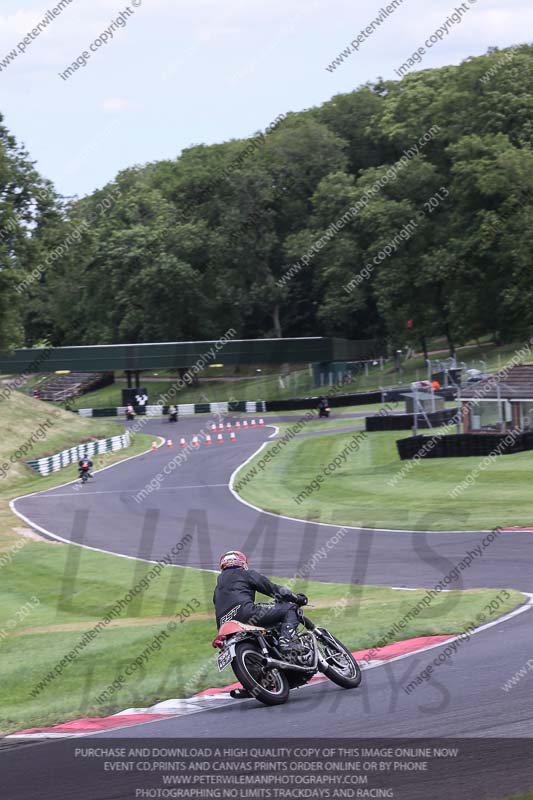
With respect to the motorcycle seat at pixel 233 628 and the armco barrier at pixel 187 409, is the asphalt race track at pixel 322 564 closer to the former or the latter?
the motorcycle seat at pixel 233 628

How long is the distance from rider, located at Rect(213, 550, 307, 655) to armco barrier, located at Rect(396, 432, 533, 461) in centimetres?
2380

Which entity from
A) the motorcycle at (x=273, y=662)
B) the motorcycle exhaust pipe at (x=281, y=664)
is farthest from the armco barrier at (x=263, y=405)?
the motorcycle exhaust pipe at (x=281, y=664)

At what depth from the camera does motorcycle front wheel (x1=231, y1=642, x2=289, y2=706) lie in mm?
10016

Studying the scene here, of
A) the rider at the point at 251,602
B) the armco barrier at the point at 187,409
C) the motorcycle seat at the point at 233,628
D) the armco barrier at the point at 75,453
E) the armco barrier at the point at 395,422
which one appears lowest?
the armco barrier at the point at 75,453

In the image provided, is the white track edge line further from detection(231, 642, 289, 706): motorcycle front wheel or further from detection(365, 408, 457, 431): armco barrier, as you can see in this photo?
detection(365, 408, 457, 431): armco barrier

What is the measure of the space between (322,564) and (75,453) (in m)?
33.0

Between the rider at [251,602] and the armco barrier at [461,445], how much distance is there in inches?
937

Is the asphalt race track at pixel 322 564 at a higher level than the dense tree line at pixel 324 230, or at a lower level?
lower

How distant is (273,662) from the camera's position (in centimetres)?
Result: 1023

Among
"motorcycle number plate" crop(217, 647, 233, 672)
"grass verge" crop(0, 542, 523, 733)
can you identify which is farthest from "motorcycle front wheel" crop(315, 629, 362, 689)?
"grass verge" crop(0, 542, 523, 733)

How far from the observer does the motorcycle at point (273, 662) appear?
10.1m

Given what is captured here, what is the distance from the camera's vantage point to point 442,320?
73.6 meters

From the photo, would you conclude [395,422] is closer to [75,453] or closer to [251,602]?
[75,453]

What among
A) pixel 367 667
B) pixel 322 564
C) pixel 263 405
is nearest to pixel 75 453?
pixel 263 405
